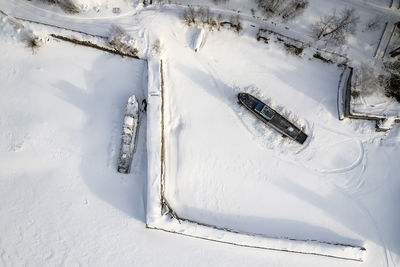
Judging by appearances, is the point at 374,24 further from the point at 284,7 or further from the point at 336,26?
the point at 284,7

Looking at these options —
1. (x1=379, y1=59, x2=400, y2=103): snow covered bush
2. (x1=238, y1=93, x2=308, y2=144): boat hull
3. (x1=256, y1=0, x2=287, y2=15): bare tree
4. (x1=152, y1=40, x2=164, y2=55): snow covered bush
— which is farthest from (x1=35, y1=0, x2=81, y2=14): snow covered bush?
(x1=379, y1=59, x2=400, y2=103): snow covered bush

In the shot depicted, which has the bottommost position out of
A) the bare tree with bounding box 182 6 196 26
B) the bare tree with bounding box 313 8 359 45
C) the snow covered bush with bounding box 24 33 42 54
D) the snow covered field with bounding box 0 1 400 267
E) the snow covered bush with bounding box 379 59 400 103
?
the snow covered field with bounding box 0 1 400 267

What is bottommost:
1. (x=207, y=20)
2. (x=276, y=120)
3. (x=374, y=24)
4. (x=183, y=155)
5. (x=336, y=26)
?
(x=183, y=155)

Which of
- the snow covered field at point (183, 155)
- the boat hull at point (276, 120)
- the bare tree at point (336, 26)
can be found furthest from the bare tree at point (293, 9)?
the boat hull at point (276, 120)

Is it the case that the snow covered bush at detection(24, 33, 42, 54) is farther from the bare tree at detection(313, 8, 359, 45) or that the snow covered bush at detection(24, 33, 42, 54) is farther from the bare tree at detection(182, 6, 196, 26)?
the bare tree at detection(313, 8, 359, 45)

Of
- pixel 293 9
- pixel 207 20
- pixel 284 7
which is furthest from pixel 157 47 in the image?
pixel 293 9

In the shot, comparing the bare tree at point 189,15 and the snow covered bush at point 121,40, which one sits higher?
the bare tree at point 189,15

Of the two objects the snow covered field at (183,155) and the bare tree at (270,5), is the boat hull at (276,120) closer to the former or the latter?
the snow covered field at (183,155)
